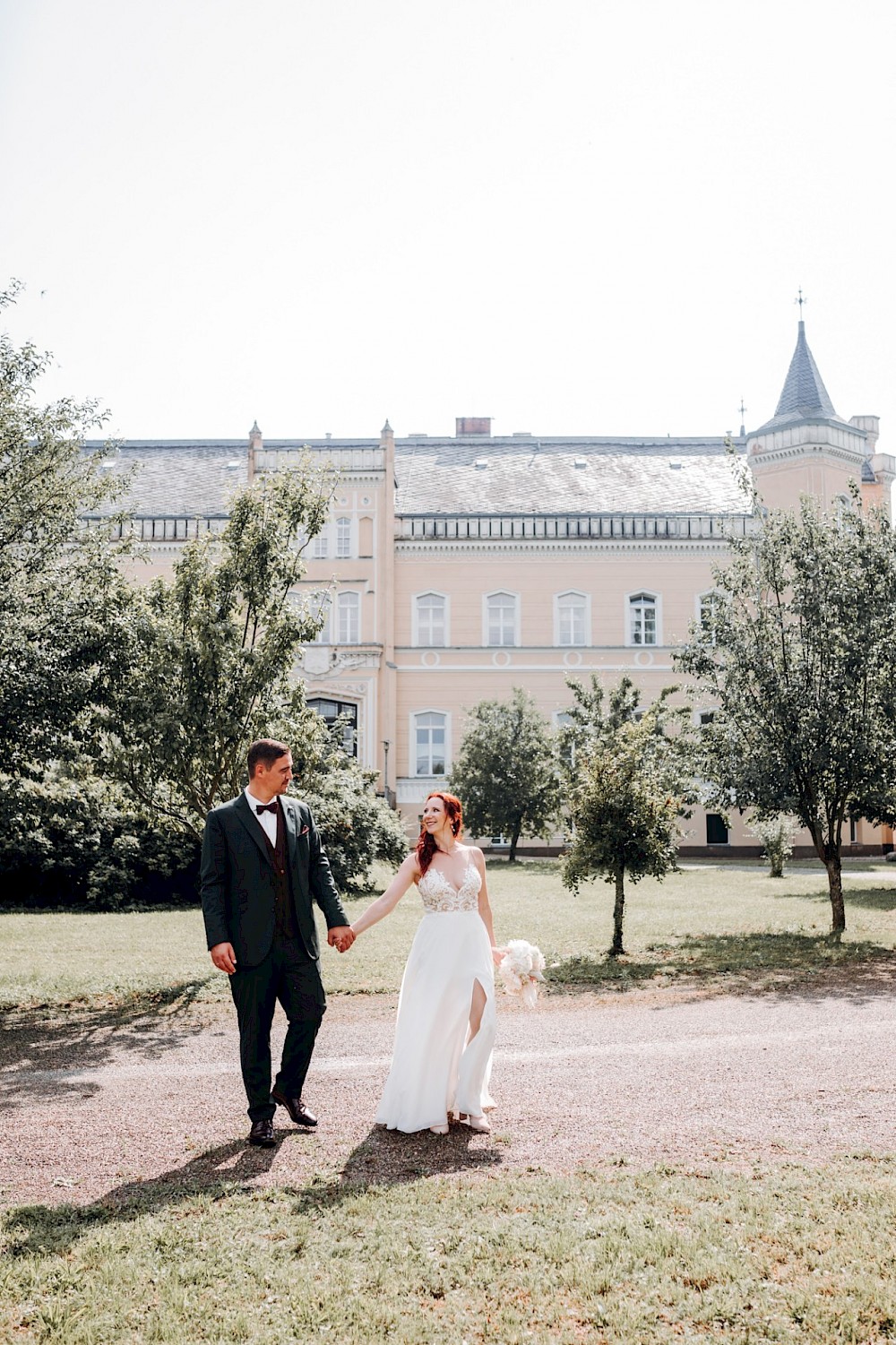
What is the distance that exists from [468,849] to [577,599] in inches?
1297

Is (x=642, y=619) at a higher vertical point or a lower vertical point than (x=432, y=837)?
higher

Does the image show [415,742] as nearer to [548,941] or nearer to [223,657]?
[548,941]

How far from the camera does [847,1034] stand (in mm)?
8844

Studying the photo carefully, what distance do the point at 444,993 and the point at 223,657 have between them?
5892 millimetres

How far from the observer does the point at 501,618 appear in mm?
39281

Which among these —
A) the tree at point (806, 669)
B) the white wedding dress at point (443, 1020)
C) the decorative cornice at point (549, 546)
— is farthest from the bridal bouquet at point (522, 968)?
the decorative cornice at point (549, 546)

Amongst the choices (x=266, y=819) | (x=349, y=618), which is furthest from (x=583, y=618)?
(x=266, y=819)

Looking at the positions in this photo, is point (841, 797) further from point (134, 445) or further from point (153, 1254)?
point (134, 445)

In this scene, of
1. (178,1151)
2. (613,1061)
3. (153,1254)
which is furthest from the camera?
(613,1061)

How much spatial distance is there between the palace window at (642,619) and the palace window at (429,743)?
6926 mm

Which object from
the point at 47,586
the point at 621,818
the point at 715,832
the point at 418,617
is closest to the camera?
the point at 47,586

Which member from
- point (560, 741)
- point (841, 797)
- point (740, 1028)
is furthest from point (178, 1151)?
point (560, 741)

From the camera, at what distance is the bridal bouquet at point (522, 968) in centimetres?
712

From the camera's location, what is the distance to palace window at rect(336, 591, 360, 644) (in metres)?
38.2
